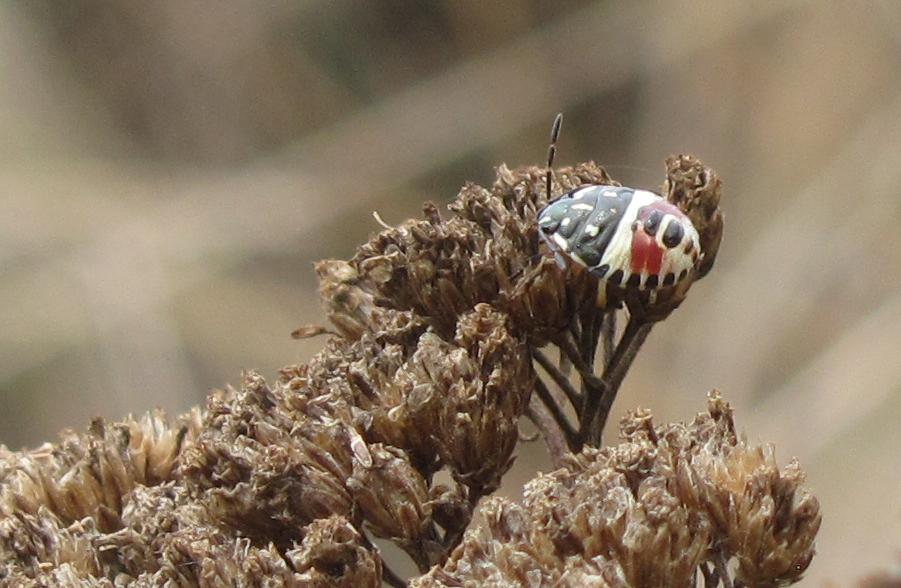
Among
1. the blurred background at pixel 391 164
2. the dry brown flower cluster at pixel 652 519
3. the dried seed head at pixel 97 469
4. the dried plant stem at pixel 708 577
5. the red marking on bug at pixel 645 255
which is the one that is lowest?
the dried plant stem at pixel 708 577

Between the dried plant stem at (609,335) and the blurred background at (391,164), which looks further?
the blurred background at (391,164)

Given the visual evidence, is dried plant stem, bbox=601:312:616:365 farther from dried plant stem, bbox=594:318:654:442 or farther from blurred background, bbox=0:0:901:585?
blurred background, bbox=0:0:901:585

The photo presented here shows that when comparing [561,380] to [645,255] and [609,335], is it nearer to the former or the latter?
[609,335]

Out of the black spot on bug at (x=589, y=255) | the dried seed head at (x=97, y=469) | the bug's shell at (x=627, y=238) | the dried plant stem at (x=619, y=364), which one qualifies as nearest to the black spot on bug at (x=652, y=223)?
the bug's shell at (x=627, y=238)

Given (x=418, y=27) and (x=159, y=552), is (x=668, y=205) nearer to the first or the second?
(x=159, y=552)

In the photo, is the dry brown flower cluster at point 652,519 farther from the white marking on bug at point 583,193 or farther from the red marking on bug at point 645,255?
the white marking on bug at point 583,193

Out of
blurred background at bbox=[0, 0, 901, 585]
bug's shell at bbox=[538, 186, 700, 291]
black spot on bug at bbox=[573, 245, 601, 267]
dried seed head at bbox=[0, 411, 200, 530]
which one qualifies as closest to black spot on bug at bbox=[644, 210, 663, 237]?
bug's shell at bbox=[538, 186, 700, 291]
